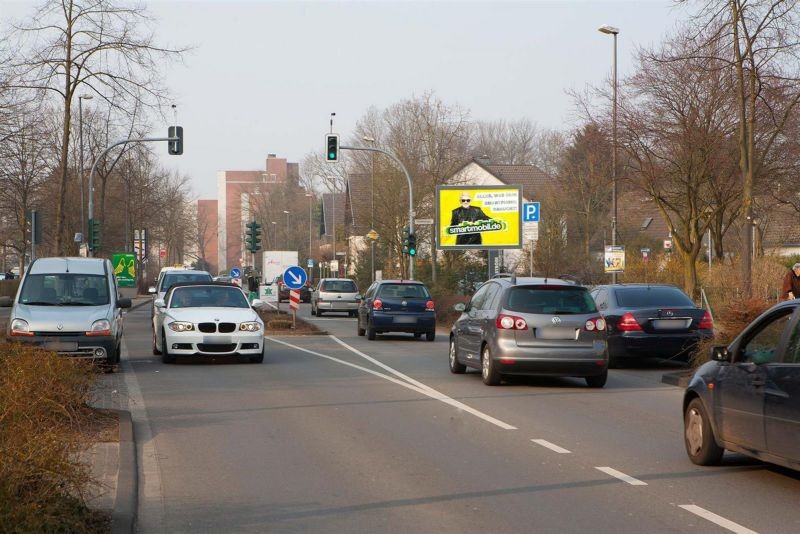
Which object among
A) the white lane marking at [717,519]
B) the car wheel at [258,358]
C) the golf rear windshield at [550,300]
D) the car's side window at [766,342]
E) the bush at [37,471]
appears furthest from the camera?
the car wheel at [258,358]

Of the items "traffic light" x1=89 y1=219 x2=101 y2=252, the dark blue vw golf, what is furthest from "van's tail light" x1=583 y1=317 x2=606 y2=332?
"traffic light" x1=89 y1=219 x2=101 y2=252

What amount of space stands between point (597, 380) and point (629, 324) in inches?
132

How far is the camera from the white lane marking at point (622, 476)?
835cm

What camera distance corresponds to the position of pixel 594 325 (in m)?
15.3

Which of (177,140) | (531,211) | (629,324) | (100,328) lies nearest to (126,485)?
(100,328)

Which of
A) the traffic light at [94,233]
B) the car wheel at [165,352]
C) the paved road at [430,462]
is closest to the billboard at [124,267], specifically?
the traffic light at [94,233]

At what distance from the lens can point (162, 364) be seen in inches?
762

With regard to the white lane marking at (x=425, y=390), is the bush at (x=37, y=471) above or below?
above

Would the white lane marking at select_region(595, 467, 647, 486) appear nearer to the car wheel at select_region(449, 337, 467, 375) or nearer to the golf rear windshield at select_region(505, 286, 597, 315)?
the golf rear windshield at select_region(505, 286, 597, 315)

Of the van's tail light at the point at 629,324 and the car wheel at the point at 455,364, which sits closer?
the car wheel at the point at 455,364

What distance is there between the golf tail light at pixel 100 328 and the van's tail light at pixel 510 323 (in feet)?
20.8

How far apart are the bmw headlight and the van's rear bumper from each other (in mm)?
1777

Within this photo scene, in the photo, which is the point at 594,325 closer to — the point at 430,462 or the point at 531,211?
the point at 430,462

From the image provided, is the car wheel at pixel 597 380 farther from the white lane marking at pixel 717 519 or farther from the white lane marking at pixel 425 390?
the white lane marking at pixel 717 519
